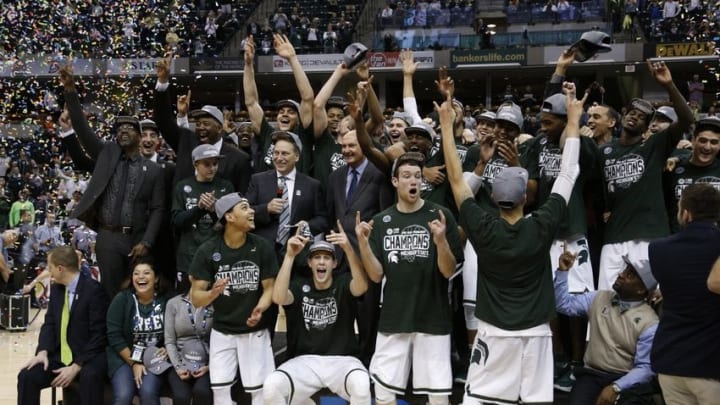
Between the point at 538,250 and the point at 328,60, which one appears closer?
the point at 538,250

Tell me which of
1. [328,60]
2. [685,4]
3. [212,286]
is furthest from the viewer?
[328,60]

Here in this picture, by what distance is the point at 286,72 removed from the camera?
98.1 ft

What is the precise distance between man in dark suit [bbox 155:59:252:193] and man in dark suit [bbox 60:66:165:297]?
0.24m

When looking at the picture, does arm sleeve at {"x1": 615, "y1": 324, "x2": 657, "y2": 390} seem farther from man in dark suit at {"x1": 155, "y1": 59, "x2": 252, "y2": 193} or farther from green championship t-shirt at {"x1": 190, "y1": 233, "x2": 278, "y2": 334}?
man in dark suit at {"x1": 155, "y1": 59, "x2": 252, "y2": 193}

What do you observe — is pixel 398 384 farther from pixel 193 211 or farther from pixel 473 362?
pixel 193 211

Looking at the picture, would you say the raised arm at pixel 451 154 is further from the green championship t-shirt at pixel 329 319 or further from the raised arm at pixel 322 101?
the raised arm at pixel 322 101

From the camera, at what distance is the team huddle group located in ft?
16.4

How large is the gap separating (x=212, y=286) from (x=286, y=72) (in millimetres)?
24541

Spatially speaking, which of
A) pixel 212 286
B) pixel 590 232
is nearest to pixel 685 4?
pixel 590 232

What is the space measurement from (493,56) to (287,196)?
22557 mm

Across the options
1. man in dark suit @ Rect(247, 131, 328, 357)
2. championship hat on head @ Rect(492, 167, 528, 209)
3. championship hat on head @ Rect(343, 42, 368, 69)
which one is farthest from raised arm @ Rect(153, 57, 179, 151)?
championship hat on head @ Rect(492, 167, 528, 209)

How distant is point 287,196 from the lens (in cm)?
645

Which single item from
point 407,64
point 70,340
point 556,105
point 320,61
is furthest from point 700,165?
point 320,61

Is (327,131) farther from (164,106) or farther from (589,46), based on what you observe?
(589,46)
